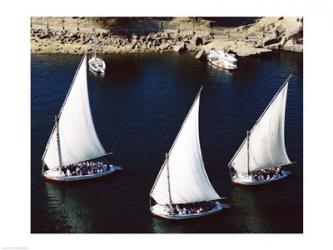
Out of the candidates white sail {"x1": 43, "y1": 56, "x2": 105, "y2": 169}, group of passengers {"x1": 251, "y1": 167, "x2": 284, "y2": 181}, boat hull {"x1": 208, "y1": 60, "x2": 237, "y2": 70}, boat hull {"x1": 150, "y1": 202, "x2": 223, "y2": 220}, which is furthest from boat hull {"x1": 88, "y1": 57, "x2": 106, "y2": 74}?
boat hull {"x1": 150, "y1": 202, "x2": 223, "y2": 220}

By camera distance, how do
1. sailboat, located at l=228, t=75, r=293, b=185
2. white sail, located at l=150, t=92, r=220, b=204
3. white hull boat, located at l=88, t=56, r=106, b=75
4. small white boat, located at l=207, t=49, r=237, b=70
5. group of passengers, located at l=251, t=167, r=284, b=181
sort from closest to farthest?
white sail, located at l=150, t=92, r=220, b=204 < sailboat, located at l=228, t=75, r=293, b=185 < group of passengers, located at l=251, t=167, r=284, b=181 < white hull boat, located at l=88, t=56, r=106, b=75 < small white boat, located at l=207, t=49, r=237, b=70

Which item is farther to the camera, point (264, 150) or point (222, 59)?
point (222, 59)

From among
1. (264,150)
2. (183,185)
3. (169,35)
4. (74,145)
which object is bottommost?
(183,185)

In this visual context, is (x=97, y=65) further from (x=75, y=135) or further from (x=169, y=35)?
(x=75, y=135)

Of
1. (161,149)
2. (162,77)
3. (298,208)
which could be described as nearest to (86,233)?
(161,149)

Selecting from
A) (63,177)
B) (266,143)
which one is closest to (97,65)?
(63,177)

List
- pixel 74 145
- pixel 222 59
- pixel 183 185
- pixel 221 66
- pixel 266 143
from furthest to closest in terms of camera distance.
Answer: pixel 222 59
pixel 221 66
pixel 74 145
pixel 266 143
pixel 183 185

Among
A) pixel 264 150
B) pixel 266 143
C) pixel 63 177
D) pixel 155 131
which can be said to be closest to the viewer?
pixel 63 177

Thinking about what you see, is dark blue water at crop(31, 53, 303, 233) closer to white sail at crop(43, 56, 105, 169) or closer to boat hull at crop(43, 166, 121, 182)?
boat hull at crop(43, 166, 121, 182)
